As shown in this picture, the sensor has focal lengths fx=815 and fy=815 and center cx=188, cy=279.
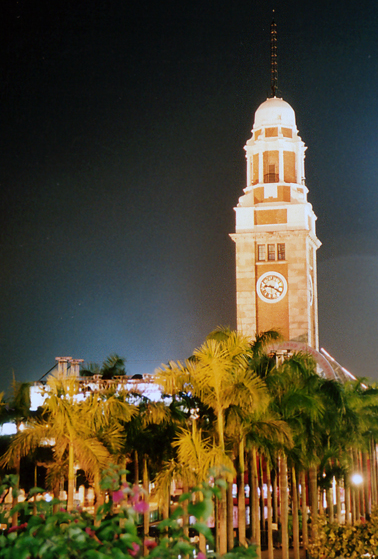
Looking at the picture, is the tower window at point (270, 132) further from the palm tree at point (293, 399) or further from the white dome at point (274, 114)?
the palm tree at point (293, 399)

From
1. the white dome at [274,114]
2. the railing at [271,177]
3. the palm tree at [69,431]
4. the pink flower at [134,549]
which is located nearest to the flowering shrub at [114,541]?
the pink flower at [134,549]

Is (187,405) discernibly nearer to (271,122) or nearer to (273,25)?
(271,122)

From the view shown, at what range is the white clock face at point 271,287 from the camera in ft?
196

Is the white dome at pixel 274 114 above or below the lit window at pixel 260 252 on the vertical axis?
above

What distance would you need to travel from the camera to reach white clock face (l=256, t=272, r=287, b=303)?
5959cm

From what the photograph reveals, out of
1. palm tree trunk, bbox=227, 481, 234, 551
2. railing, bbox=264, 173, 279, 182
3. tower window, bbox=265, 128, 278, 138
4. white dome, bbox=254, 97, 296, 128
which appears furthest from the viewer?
white dome, bbox=254, 97, 296, 128

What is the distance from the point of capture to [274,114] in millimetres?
62406

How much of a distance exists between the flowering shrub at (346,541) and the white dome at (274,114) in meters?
44.6

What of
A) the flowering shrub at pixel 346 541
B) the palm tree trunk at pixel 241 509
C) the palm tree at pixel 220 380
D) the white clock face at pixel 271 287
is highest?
the white clock face at pixel 271 287

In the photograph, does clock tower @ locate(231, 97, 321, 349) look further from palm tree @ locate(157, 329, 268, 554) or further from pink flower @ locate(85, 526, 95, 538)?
pink flower @ locate(85, 526, 95, 538)

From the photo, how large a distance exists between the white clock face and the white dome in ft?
38.7

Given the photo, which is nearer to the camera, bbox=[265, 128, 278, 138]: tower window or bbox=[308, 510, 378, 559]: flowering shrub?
bbox=[308, 510, 378, 559]: flowering shrub

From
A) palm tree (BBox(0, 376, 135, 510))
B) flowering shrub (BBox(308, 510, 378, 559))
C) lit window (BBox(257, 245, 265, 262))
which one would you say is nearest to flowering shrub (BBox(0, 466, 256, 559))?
palm tree (BBox(0, 376, 135, 510))

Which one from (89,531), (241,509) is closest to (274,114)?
(241,509)
